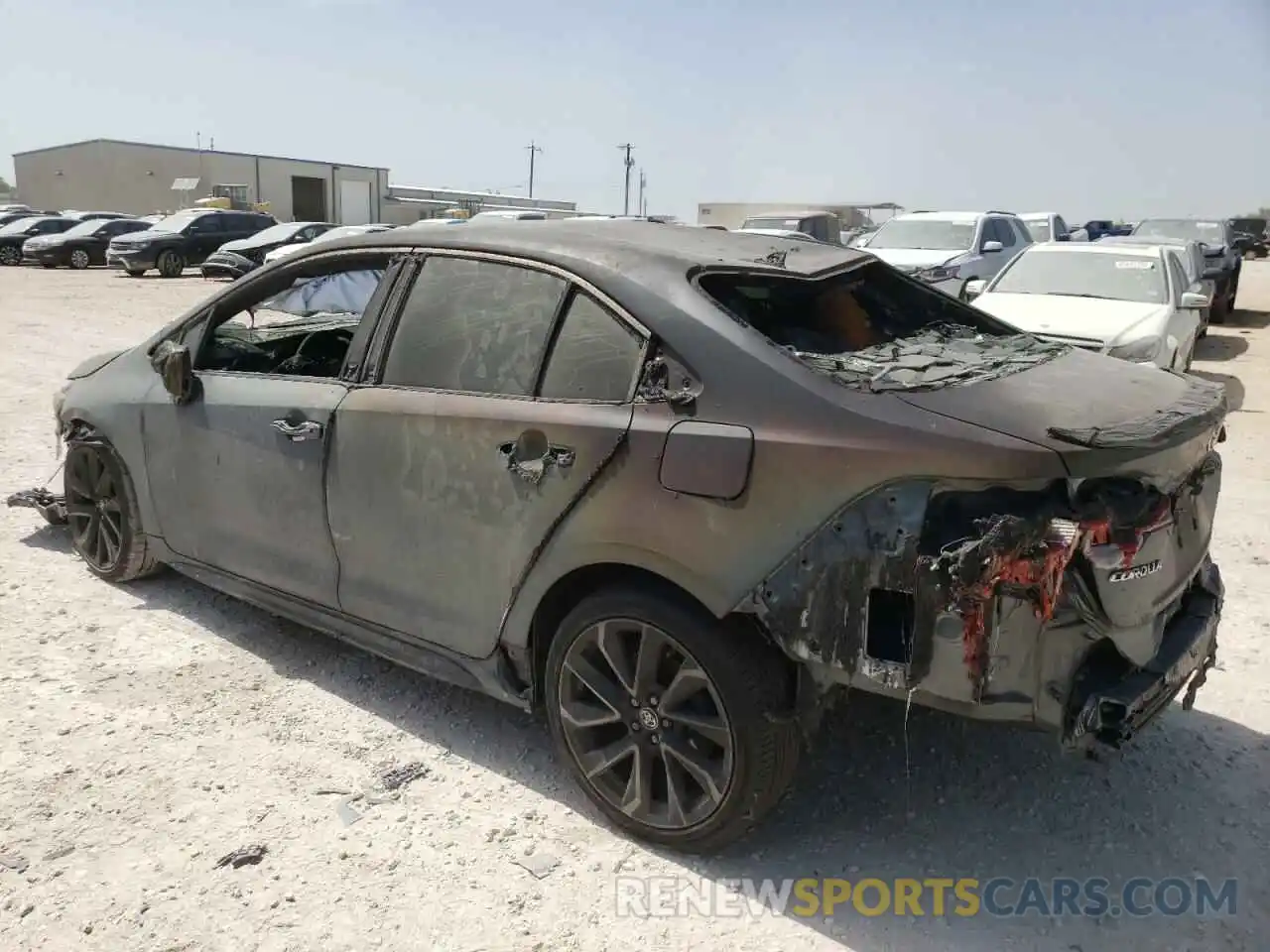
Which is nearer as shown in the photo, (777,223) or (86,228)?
(777,223)

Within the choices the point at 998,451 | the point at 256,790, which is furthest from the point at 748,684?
the point at 256,790

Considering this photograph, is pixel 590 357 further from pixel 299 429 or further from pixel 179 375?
pixel 179 375

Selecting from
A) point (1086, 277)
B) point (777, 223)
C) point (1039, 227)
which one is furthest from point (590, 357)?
point (777, 223)

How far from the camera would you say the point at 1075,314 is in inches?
344

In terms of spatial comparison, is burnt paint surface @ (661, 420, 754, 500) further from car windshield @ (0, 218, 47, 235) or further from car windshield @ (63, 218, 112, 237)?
car windshield @ (0, 218, 47, 235)

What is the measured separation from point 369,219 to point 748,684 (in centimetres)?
5781

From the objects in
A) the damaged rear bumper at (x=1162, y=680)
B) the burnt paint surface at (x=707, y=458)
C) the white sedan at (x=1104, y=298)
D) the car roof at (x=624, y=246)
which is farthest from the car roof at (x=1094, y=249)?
the burnt paint surface at (x=707, y=458)

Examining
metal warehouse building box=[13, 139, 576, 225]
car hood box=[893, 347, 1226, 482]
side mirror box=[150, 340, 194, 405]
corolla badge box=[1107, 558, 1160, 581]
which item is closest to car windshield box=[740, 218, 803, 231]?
side mirror box=[150, 340, 194, 405]

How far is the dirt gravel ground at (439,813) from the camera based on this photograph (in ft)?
8.34

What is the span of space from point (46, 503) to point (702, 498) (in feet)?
13.6

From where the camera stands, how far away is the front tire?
2578mm

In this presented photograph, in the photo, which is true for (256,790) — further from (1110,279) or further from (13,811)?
(1110,279)

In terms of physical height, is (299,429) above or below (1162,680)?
above

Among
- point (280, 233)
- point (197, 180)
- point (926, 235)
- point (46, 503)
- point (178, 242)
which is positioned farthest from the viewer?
point (197, 180)
